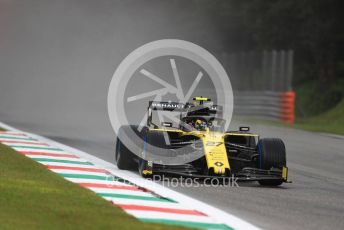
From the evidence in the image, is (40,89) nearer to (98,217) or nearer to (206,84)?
(206,84)

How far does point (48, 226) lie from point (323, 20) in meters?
40.7

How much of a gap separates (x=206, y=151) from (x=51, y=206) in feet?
10.8

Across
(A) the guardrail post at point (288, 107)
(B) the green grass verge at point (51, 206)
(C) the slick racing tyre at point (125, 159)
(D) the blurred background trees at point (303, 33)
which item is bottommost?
(B) the green grass verge at point (51, 206)

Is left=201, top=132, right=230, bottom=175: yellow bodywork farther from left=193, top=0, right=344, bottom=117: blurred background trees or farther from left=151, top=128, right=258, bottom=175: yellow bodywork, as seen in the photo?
left=193, top=0, right=344, bottom=117: blurred background trees

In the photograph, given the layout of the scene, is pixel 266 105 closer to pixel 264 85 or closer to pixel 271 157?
pixel 264 85

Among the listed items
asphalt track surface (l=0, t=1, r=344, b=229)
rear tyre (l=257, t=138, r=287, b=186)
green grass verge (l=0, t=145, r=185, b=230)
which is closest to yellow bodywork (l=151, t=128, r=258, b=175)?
rear tyre (l=257, t=138, r=287, b=186)

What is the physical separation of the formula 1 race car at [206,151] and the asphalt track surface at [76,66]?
3637 millimetres

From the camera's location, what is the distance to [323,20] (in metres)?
47.1

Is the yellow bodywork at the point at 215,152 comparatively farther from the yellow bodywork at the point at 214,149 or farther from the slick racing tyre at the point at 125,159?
the slick racing tyre at the point at 125,159

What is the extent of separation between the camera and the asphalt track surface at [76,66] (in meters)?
20.5

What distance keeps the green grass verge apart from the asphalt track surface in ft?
17.3

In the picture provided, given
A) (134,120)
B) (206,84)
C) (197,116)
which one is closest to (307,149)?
(197,116)

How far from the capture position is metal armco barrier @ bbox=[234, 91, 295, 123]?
1140 inches

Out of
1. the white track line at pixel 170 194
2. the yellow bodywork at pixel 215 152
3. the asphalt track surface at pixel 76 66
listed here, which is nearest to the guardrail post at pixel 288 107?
the asphalt track surface at pixel 76 66
